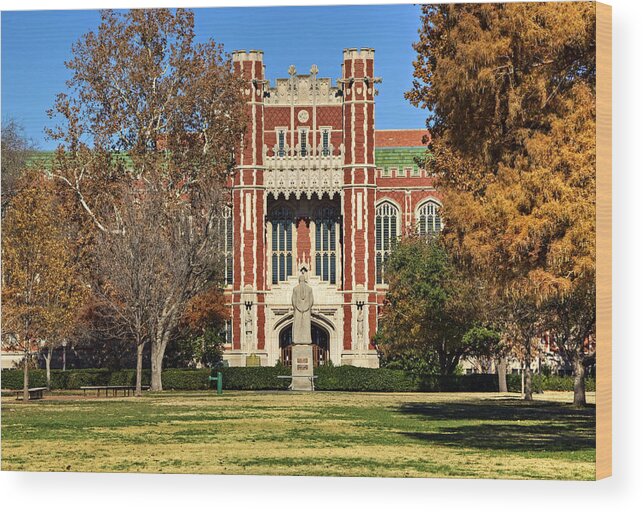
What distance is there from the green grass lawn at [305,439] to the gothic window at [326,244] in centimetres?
1800

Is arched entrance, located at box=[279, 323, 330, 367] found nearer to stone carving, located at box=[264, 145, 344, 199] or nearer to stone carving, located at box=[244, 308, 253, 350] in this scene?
stone carving, located at box=[244, 308, 253, 350]

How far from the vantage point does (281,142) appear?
47719mm

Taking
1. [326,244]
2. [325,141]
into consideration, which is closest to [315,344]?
[326,244]

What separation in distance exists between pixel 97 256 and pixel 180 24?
7863mm

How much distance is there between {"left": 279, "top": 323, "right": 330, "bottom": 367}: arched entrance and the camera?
46.9 metres

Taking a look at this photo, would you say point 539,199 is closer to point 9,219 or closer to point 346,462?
point 346,462

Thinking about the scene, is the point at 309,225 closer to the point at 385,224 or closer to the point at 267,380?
the point at 385,224

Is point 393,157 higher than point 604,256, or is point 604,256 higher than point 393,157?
point 393,157

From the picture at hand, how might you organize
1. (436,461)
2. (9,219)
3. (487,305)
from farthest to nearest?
1. (487,305)
2. (9,219)
3. (436,461)

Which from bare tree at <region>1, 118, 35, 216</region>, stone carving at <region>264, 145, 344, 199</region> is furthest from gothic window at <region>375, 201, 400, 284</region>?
bare tree at <region>1, 118, 35, 216</region>

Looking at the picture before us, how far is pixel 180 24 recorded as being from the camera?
3878 centimetres

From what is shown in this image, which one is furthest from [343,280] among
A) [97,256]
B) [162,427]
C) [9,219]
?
[162,427]

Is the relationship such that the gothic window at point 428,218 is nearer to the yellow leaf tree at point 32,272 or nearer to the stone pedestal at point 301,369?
the stone pedestal at point 301,369

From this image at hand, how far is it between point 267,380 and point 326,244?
9.72 metres
